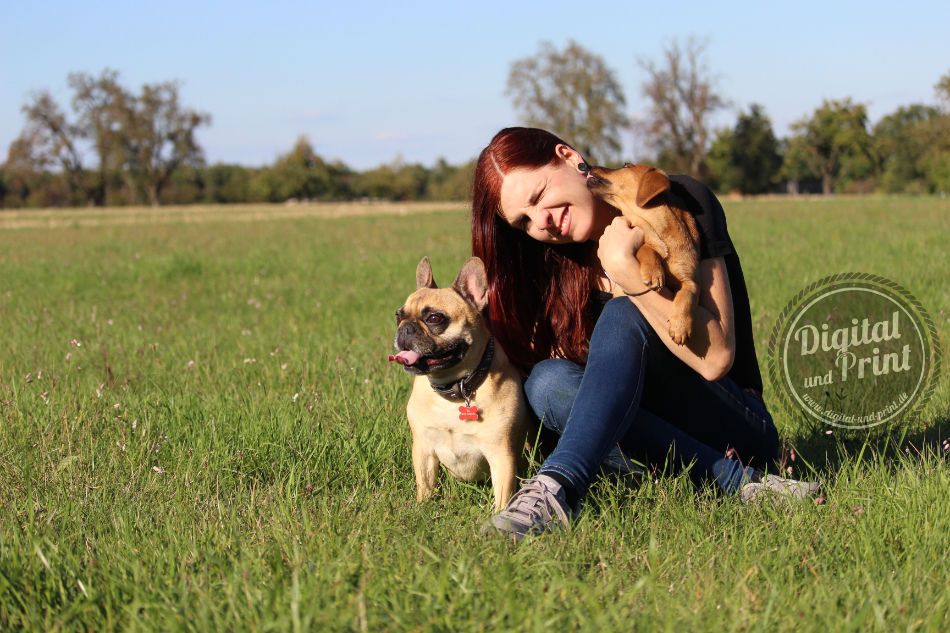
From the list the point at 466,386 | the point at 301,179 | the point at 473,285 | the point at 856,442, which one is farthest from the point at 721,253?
the point at 301,179

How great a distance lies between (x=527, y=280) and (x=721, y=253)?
2.67 feet

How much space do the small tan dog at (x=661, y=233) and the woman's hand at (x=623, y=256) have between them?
1.1 inches

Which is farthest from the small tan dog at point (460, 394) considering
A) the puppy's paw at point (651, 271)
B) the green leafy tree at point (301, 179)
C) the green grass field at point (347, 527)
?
the green leafy tree at point (301, 179)

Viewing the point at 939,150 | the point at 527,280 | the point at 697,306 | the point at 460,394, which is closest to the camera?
the point at 697,306

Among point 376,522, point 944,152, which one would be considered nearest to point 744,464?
point 376,522

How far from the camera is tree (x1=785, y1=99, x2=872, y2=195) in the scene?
77.0 meters

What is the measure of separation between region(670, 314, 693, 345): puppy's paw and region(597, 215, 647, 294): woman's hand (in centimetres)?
15

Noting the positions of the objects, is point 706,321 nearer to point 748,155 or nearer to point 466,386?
A: point 466,386

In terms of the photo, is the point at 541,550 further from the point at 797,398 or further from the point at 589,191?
the point at 797,398

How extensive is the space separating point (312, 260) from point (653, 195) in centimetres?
1191

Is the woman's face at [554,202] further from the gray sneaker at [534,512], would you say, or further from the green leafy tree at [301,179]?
the green leafy tree at [301,179]

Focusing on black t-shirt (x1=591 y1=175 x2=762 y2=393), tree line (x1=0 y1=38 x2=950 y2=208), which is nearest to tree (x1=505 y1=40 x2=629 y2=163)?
tree line (x1=0 y1=38 x2=950 y2=208)

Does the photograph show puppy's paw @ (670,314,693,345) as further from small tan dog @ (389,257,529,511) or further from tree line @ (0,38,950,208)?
tree line @ (0,38,950,208)

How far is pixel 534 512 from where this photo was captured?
2.80m
